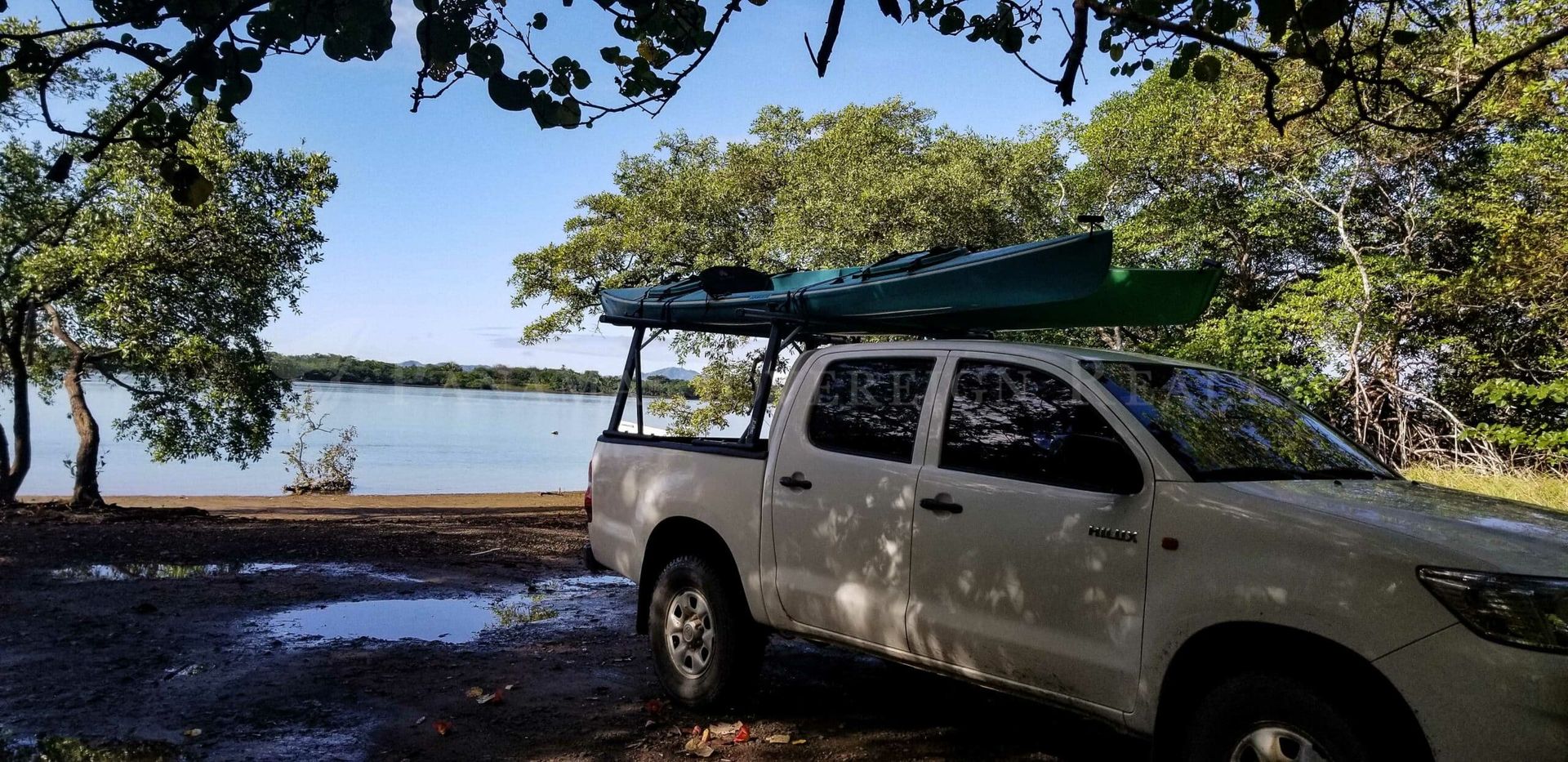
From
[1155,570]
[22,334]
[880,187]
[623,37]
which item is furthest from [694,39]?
[22,334]

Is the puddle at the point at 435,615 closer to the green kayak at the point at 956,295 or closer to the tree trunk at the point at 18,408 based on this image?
the green kayak at the point at 956,295

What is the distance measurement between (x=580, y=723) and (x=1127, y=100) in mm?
21594

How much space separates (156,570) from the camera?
29.6ft

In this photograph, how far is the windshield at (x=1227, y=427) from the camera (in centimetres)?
364

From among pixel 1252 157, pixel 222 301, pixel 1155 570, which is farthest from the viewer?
pixel 1252 157

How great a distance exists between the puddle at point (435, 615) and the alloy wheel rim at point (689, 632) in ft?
6.78

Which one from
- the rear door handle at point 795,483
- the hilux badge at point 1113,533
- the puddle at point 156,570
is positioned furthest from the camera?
the puddle at point 156,570

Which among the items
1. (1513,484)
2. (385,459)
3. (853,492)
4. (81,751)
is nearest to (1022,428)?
(853,492)

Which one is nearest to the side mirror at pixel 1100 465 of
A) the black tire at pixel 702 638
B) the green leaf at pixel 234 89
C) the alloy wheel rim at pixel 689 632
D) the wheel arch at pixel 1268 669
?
the wheel arch at pixel 1268 669

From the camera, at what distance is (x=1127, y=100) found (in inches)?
902

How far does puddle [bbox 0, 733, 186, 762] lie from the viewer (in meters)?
4.17

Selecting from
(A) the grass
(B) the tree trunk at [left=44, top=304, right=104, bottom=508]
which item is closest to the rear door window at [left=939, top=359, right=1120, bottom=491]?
(A) the grass

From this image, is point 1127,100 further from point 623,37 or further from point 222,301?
point 623,37

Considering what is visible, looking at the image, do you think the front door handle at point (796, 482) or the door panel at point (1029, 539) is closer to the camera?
the door panel at point (1029, 539)
